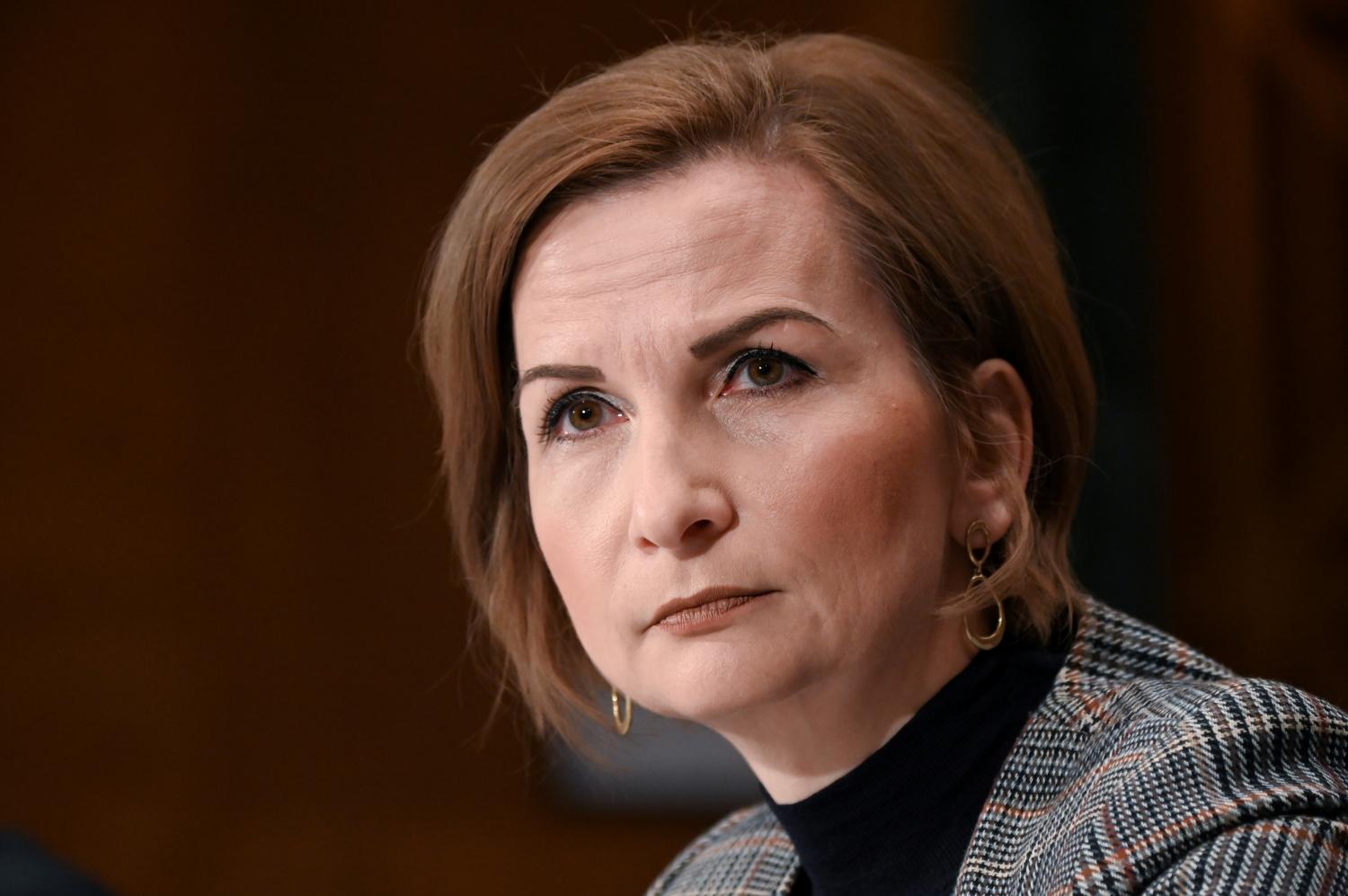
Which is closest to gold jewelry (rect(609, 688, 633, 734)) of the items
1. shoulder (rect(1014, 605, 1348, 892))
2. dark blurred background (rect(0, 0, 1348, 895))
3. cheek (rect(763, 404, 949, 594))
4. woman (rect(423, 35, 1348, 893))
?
woman (rect(423, 35, 1348, 893))

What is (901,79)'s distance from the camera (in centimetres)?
166

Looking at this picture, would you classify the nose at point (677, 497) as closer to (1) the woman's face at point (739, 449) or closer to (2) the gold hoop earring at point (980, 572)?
(1) the woman's face at point (739, 449)

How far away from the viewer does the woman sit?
143cm

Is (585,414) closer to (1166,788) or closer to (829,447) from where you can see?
(829,447)

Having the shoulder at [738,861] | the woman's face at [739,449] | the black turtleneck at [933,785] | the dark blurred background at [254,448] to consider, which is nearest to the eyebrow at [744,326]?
the woman's face at [739,449]

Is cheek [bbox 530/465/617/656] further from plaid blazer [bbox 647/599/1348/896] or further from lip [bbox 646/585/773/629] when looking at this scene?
plaid blazer [bbox 647/599/1348/896]

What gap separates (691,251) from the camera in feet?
4.84

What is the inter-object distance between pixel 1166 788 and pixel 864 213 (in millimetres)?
585

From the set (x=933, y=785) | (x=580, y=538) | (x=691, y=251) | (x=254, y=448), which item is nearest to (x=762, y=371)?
(x=691, y=251)

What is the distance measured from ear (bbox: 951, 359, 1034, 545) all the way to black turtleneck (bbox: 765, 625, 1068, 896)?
0.14 metres

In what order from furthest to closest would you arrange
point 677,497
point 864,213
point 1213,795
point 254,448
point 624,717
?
point 254,448
point 624,717
point 864,213
point 677,497
point 1213,795

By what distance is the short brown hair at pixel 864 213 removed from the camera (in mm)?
1546

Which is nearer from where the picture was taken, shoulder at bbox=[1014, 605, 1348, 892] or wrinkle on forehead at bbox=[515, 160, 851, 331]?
shoulder at bbox=[1014, 605, 1348, 892]

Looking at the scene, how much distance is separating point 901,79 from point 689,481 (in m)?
0.52
